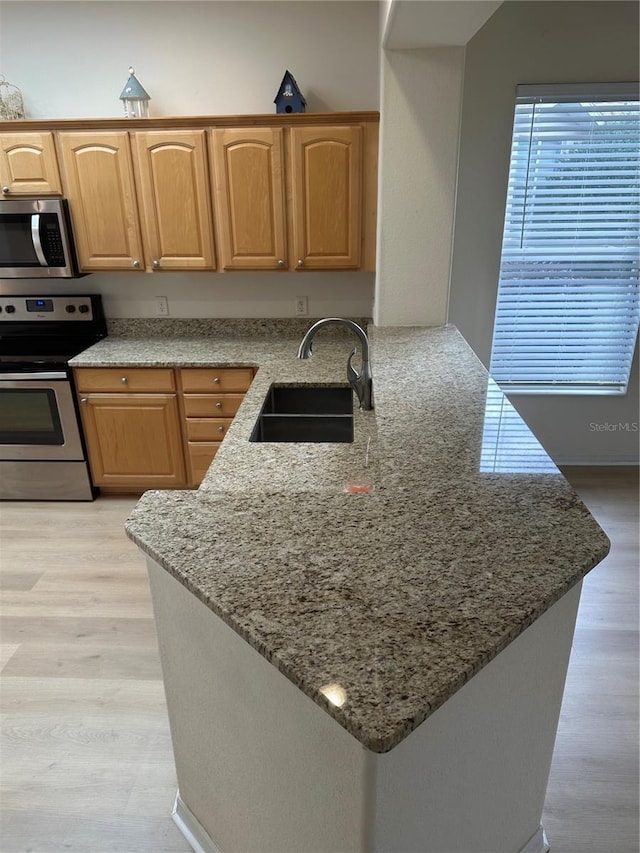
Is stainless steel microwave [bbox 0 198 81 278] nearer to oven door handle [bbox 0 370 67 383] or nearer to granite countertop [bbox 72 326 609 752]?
oven door handle [bbox 0 370 67 383]

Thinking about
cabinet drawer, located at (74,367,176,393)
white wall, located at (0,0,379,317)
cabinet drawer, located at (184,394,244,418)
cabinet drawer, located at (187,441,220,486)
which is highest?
white wall, located at (0,0,379,317)

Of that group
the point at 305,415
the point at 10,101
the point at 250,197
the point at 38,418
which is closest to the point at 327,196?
the point at 250,197

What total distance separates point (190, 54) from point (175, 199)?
0.80 meters

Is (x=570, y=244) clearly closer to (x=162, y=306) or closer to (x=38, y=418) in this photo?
(x=162, y=306)

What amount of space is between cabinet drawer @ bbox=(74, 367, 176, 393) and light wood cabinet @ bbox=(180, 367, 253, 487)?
102mm

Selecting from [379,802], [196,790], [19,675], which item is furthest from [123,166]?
[379,802]

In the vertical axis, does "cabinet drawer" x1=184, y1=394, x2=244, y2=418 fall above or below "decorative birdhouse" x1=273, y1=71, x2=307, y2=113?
below

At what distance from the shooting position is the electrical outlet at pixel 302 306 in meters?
3.46

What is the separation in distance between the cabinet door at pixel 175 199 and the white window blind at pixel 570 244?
66.0 inches

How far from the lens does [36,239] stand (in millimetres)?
2996

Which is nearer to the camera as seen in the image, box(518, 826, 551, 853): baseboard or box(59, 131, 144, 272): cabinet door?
box(518, 826, 551, 853): baseboard

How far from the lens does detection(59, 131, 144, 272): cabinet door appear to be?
9.59 ft

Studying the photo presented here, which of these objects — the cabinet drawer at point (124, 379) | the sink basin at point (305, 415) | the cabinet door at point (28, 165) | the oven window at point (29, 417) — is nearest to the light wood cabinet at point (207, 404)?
the cabinet drawer at point (124, 379)

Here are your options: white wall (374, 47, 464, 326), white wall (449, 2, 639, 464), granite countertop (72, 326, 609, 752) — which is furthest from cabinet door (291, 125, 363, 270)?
granite countertop (72, 326, 609, 752)
